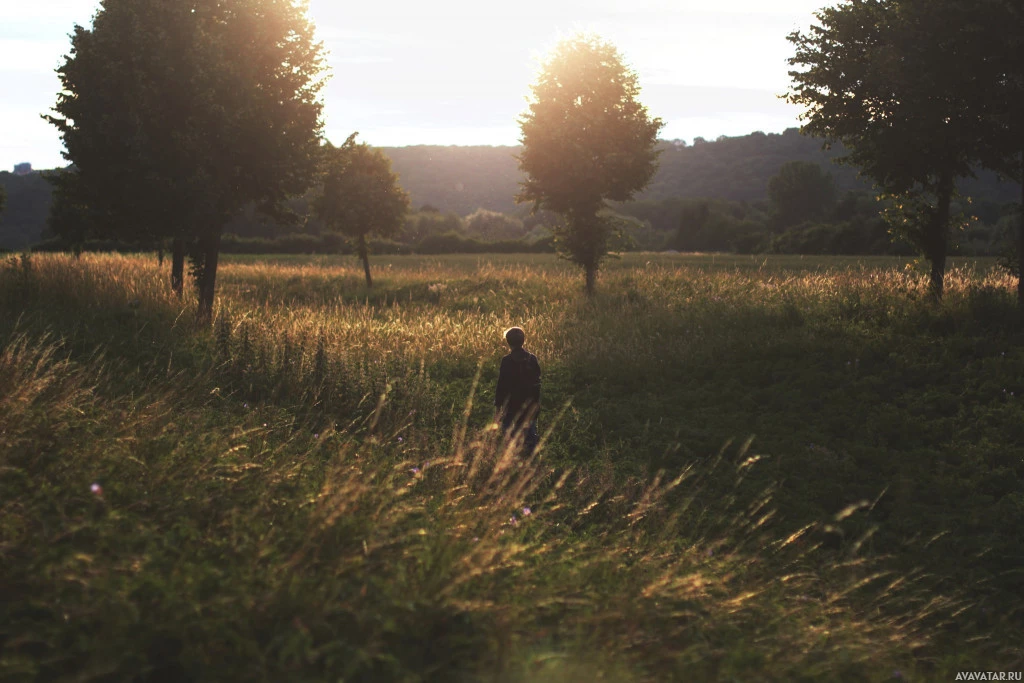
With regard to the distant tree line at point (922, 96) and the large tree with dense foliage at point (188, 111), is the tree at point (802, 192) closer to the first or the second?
the distant tree line at point (922, 96)

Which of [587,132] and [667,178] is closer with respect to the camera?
[587,132]

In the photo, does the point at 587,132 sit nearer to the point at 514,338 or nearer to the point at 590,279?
the point at 590,279

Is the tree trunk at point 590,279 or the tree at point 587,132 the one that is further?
the tree trunk at point 590,279

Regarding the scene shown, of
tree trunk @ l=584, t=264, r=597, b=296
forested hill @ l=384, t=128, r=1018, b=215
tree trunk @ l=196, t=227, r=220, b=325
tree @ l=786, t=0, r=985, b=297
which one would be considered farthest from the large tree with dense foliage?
forested hill @ l=384, t=128, r=1018, b=215

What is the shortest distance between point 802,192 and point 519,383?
93125mm

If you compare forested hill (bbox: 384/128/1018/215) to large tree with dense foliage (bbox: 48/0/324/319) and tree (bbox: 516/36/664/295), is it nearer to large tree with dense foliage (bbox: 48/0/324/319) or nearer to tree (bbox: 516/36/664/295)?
tree (bbox: 516/36/664/295)

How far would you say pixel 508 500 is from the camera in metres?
5.08

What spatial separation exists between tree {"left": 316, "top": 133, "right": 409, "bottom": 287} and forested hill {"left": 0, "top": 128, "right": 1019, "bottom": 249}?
94173 mm

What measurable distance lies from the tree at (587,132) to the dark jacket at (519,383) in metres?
12.9

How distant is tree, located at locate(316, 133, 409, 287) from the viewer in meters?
27.0

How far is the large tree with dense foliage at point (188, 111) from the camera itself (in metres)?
12.3

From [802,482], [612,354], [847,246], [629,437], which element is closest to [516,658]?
[802,482]

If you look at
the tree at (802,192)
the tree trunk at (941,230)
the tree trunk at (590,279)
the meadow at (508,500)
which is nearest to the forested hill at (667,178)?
the tree at (802,192)

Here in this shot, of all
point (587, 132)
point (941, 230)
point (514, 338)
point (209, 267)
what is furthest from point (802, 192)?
point (514, 338)
